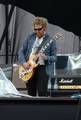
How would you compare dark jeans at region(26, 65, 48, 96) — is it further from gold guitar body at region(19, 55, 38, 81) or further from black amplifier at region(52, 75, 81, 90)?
black amplifier at region(52, 75, 81, 90)

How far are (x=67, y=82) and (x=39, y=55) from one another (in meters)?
1.03

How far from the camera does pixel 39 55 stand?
4500 mm

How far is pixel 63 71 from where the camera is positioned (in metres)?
5.48

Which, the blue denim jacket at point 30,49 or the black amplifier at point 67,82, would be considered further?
the black amplifier at point 67,82

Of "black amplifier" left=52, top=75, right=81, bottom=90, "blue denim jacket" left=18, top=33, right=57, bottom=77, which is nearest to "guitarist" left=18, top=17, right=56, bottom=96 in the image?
"blue denim jacket" left=18, top=33, right=57, bottom=77

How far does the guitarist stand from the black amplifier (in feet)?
2.73

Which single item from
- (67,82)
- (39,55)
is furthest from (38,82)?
(67,82)

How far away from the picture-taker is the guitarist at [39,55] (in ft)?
14.6

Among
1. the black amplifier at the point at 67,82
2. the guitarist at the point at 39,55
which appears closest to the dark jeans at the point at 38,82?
the guitarist at the point at 39,55

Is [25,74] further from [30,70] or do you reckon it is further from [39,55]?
[39,55]

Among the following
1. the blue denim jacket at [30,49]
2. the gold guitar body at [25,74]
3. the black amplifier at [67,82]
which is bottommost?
the black amplifier at [67,82]

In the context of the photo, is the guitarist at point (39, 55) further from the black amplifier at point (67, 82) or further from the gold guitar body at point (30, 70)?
the black amplifier at point (67, 82)

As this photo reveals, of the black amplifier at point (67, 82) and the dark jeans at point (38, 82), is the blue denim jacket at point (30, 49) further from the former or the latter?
the black amplifier at point (67, 82)

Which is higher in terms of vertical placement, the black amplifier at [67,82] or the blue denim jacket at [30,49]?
the blue denim jacket at [30,49]
